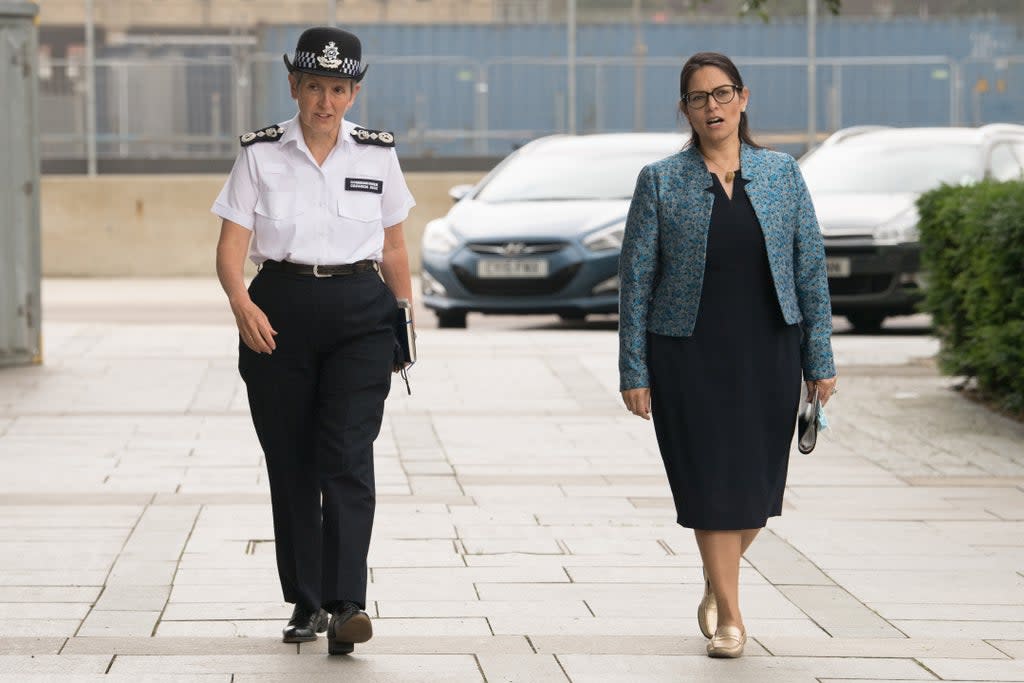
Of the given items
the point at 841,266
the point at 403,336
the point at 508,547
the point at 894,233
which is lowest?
the point at 508,547

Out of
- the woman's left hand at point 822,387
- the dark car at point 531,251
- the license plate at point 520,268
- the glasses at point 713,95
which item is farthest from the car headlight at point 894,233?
the glasses at point 713,95

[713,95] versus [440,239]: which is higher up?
[713,95]

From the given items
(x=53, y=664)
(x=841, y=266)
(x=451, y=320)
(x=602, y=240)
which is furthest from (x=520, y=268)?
(x=53, y=664)

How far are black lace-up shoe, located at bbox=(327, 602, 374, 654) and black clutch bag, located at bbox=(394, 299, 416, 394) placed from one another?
0.64 m

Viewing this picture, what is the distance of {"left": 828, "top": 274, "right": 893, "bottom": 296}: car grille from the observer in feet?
51.7

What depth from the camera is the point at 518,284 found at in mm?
15734

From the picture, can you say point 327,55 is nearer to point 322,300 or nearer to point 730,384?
point 322,300

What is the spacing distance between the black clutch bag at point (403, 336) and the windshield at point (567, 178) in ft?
34.8

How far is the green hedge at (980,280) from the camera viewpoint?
10430mm

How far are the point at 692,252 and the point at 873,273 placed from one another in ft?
33.9

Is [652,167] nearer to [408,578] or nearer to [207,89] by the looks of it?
[408,578]

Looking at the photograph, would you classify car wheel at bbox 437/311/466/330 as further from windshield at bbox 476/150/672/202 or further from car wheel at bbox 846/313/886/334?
car wheel at bbox 846/313/886/334

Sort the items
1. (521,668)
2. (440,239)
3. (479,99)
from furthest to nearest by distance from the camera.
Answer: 1. (479,99)
2. (440,239)
3. (521,668)

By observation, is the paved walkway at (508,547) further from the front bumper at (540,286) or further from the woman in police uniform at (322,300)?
the front bumper at (540,286)
